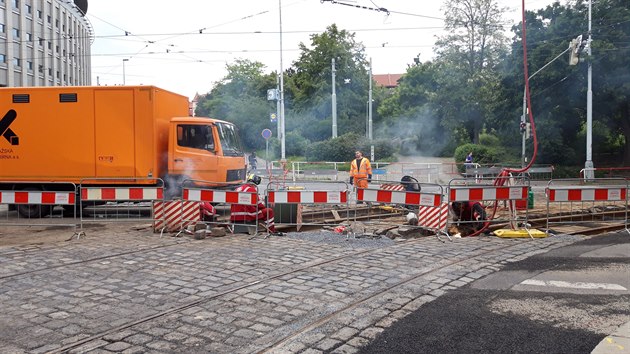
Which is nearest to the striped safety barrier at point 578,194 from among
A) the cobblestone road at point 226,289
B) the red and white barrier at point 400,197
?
the cobblestone road at point 226,289

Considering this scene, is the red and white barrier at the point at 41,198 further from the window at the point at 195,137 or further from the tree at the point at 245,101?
the tree at the point at 245,101

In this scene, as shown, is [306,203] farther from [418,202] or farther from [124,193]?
[124,193]

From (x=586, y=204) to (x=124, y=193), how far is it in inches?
489

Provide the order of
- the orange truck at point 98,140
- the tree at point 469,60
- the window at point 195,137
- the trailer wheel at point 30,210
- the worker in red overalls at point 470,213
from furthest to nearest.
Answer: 1. the tree at point 469,60
2. the window at point 195,137
3. the trailer wheel at point 30,210
4. the orange truck at point 98,140
5. the worker in red overalls at point 470,213

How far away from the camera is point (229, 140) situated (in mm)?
14719

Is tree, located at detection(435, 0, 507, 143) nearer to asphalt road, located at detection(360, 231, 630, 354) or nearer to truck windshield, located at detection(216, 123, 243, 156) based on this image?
truck windshield, located at detection(216, 123, 243, 156)

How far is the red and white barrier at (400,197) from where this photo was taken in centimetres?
1020

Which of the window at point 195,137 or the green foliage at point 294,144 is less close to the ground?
the green foliage at point 294,144

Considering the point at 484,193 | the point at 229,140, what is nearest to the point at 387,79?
the point at 229,140

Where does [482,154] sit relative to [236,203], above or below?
above

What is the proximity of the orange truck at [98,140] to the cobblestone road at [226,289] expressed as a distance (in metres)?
3.73

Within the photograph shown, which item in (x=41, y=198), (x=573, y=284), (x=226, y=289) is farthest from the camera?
(x=41, y=198)

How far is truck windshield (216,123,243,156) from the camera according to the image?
14319 millimetres

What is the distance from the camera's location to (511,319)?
203 inches
